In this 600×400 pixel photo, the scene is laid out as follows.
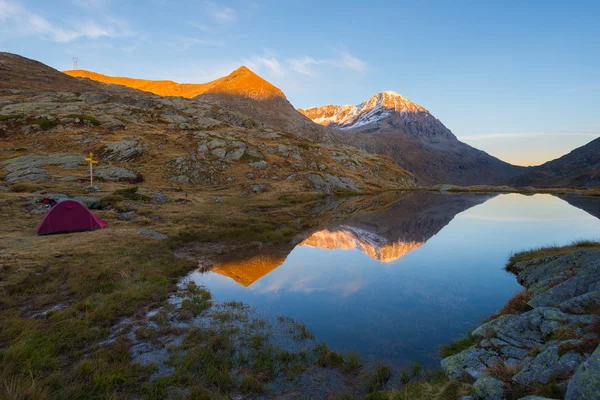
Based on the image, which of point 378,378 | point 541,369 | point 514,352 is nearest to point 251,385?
point 378,378

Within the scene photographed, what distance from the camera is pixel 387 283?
19438mm

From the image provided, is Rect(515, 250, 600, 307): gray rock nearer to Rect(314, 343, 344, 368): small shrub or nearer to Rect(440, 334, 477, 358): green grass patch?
Rect(440, 334, 477, 358): green grass patch

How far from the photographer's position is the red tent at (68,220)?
24.9 metres

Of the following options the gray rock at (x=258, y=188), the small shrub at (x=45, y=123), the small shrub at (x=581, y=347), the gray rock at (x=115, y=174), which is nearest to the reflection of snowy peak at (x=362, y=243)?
the small shrub at (x=581, y=347)

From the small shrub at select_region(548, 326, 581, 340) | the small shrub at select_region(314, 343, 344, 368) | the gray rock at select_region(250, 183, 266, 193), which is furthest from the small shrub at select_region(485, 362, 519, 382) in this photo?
the gray rock at select_region(250, 183, 266, 193)

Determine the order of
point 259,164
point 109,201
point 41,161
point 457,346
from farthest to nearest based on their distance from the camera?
point 259,164, point 41,161, point 109,201, point 457,346

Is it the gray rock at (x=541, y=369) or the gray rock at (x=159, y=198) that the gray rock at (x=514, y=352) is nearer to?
the gray rock at (x=541, y=369)

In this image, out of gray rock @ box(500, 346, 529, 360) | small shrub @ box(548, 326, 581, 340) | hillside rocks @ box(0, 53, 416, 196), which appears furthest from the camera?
hillside rocks @ box(0, 53, 416, 196)

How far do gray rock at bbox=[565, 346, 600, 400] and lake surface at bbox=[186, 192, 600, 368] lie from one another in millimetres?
5990

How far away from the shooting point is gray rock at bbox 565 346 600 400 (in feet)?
15.8

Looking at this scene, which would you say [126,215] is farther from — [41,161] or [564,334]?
[41,161]

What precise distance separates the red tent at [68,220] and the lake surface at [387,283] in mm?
14182

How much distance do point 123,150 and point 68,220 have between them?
48553 mm

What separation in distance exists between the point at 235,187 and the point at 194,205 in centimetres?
1892
